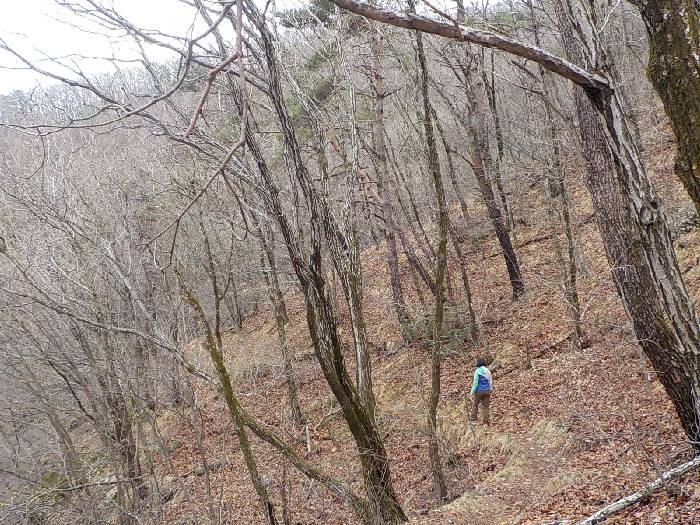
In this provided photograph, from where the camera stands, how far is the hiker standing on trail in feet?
32.0

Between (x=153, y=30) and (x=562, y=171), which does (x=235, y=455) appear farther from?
(x=153, y=30)

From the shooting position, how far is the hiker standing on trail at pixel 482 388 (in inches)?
384

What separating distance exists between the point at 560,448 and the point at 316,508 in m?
4.57

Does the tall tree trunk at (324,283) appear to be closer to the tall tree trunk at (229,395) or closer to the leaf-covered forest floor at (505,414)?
the leaf-covered forest floor at (505,414)

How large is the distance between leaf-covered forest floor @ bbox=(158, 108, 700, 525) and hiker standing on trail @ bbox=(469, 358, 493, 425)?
34 centimetres

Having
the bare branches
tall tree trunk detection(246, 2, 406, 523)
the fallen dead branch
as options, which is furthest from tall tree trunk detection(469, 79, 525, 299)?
the bare branches

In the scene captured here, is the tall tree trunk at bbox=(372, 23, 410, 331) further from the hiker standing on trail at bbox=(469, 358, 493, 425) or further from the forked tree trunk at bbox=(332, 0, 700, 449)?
the forked tree trunk at bbox=(332, 0, 700, 449)

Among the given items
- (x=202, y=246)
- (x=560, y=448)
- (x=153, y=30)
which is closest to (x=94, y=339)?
(x=153, y=30)

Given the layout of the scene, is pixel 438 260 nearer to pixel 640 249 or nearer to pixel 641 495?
pixel 641 495

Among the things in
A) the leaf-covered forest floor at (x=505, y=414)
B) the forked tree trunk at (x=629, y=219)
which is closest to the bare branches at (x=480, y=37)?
the forked tree trunk at (x=629, y=219)

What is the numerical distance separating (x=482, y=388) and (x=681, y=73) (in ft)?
25.3

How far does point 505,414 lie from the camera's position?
10.2 meters

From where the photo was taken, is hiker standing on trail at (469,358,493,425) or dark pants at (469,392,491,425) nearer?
hiker standing on trail at (469,358,493,425)

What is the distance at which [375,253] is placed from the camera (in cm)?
2253
